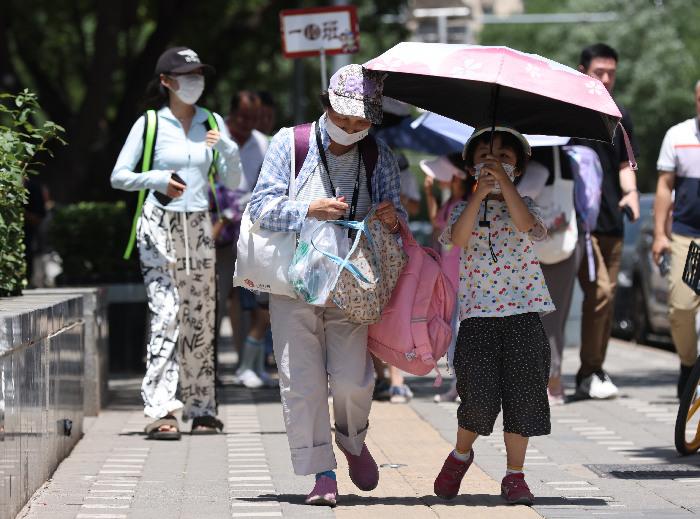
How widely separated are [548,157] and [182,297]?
2630 millimetres

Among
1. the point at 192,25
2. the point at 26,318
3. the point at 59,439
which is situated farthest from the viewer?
the point at 192,25

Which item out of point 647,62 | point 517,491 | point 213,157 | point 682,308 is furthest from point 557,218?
point 647,62

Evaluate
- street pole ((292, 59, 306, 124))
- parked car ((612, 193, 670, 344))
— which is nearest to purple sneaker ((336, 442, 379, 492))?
parked car ((612, 193, 670, 344))

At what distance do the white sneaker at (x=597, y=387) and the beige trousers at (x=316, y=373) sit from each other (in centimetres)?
494

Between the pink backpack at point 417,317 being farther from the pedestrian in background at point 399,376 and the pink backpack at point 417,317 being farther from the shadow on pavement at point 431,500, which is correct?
the pedestrian in background at point 399,376

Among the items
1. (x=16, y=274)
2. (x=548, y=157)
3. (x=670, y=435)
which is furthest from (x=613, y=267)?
(x=16, y=274)

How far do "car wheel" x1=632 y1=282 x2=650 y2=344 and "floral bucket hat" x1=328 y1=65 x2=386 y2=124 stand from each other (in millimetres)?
12151

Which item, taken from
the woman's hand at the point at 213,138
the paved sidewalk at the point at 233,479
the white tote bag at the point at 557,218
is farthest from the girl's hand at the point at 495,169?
the white tote bag at the point at 557,218

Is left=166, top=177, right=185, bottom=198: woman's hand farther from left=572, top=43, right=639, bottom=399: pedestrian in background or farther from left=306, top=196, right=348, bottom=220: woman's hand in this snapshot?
left=572, top=43, right=639, bottom=399: pedestrian in background

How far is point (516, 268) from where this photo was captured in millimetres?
7414

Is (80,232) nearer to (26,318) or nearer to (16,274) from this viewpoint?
(16,274)

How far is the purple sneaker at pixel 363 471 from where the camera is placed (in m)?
7.54

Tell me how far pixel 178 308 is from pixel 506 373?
300 centimetres

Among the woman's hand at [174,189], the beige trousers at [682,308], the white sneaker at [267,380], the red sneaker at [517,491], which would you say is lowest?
the white sneaker at [267,380]
